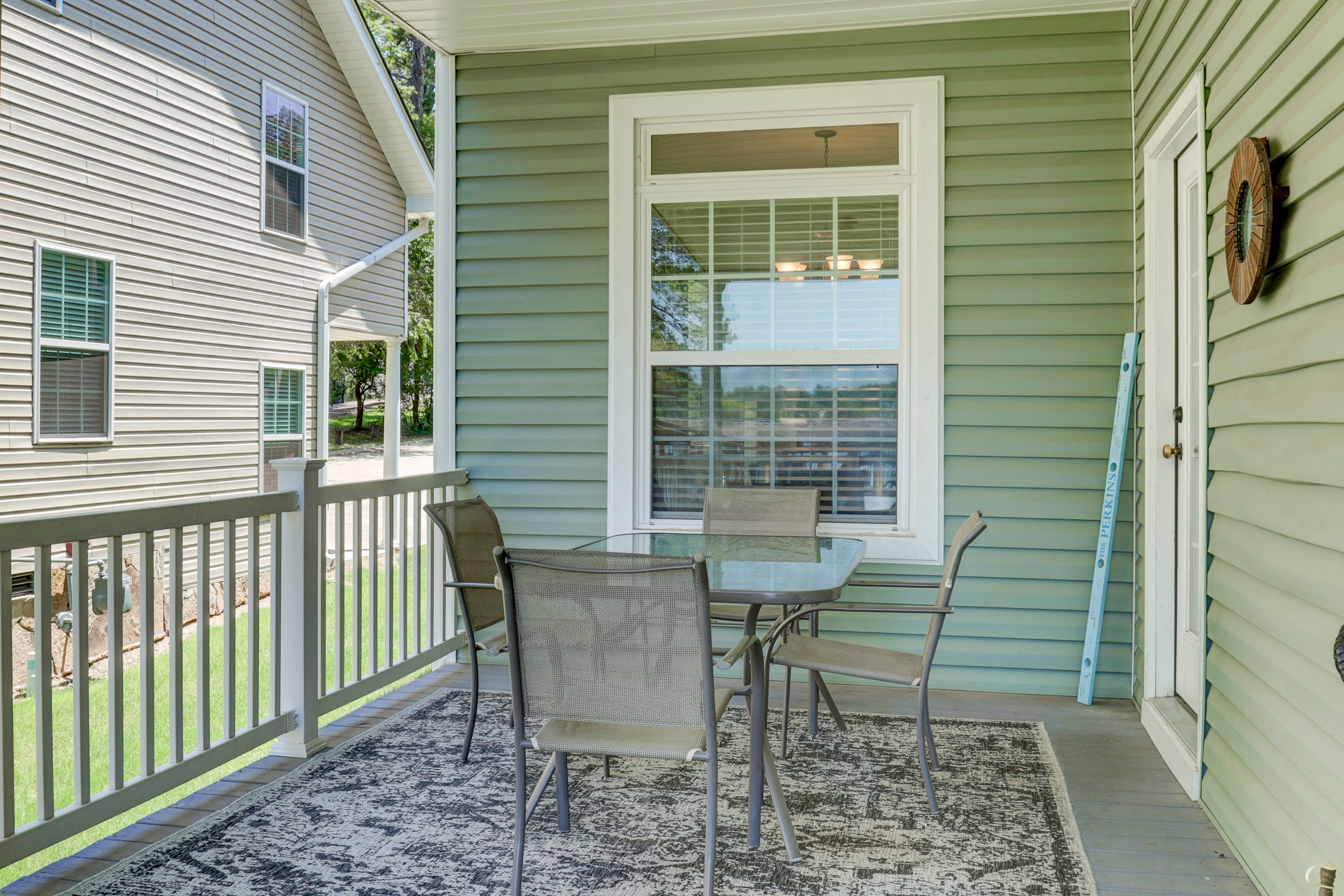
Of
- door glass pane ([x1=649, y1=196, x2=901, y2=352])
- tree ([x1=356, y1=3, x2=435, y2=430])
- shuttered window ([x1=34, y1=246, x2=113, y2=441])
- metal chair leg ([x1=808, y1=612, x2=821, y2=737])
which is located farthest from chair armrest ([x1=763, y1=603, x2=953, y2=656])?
tree ([x1=356, y1=3, x2=435, y2=430])

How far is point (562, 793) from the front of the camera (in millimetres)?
2576

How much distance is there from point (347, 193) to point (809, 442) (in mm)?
6183

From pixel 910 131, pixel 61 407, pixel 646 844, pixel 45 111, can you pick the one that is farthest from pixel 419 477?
pixel 45 111

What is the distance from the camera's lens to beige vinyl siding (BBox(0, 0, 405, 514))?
583 centimetres

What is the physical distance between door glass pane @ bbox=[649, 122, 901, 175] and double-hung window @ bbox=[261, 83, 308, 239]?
15.5 feet

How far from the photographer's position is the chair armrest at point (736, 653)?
2.22 m

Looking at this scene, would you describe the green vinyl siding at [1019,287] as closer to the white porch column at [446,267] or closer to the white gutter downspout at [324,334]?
the white porch column at [446,267]

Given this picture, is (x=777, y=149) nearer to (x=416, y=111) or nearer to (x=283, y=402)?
(x=283, y=402)

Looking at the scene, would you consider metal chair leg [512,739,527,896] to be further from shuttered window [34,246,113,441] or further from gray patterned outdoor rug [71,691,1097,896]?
shuttered window [34,246,113,441]

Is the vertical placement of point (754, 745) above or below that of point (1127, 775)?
above

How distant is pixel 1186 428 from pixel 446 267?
10.4 feet

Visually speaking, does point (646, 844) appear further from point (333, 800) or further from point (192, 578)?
point (192, 578)

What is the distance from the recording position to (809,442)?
4.27 metres

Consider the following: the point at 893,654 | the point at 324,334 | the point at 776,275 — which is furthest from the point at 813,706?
the point at 324,334
